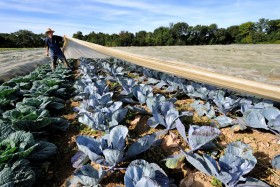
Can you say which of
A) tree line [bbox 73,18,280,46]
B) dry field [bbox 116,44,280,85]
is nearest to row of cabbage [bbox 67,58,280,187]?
dry field [bbox 116,44,280,85]

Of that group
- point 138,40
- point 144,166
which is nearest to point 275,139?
point 144,166

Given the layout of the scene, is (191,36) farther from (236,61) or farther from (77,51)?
(236,61)

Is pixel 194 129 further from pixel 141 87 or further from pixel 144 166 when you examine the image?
pixel 141 87

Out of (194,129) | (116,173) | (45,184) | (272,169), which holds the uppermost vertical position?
(194,129)

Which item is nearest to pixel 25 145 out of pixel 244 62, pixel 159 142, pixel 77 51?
pixel 159 142

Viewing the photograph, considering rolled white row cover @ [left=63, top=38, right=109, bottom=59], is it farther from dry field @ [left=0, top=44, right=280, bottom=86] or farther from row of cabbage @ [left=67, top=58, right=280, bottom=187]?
row of cabbage @ [left=67, top=58, right=280, bottom=187]

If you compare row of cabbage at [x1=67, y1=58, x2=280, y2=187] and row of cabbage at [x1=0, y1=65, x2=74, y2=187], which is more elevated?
row of cabbage at [x1=67, y1=58, x2=280, y2=187]

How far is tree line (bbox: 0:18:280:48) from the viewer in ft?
107

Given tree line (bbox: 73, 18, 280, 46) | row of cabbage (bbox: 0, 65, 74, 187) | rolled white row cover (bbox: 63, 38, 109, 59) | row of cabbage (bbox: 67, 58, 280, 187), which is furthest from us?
tree line (bbox: 73, 18, 280, 46)

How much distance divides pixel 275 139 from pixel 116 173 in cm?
145

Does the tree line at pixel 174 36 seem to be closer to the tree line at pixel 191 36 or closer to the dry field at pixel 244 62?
the tree line at pixel 191 36

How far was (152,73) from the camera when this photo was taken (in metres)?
5.10

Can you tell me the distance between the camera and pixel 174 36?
3453 centimetres

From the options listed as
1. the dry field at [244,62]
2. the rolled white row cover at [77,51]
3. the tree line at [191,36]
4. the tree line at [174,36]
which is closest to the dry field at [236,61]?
the dry field at [244,62]
